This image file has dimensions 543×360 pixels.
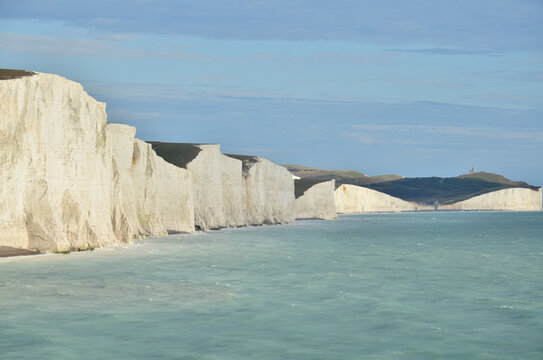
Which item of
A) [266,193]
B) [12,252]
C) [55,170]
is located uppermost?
[266,193]

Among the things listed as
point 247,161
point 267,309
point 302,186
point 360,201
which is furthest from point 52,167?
point 360,201

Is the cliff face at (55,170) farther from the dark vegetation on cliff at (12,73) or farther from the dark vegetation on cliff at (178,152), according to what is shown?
the dark vegetation on cliff at (178,152)

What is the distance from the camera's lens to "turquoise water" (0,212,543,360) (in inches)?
533

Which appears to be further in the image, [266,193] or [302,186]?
[302,186]

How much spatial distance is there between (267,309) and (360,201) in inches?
6112

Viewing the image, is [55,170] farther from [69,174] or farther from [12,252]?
[12,252]

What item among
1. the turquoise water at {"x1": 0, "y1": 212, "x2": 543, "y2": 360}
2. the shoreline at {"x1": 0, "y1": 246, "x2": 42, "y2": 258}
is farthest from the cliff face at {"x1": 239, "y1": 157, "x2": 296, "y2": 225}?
the turquoise water at {"x1": 0, "y1": 212, "x2": 543, "y2": 360}

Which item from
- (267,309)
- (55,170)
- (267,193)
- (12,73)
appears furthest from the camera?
(267,193)

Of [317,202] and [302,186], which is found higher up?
[302,186]

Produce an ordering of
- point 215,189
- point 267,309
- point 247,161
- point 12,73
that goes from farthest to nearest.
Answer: point 247,161, point 215,189, point 12,73, point 267,309

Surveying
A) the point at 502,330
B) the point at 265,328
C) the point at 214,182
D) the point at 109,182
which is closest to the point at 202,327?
the point at 265,328

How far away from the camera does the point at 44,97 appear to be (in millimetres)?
33219

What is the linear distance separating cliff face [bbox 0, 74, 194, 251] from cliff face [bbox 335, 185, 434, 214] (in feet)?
409

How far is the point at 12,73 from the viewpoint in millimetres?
32688
